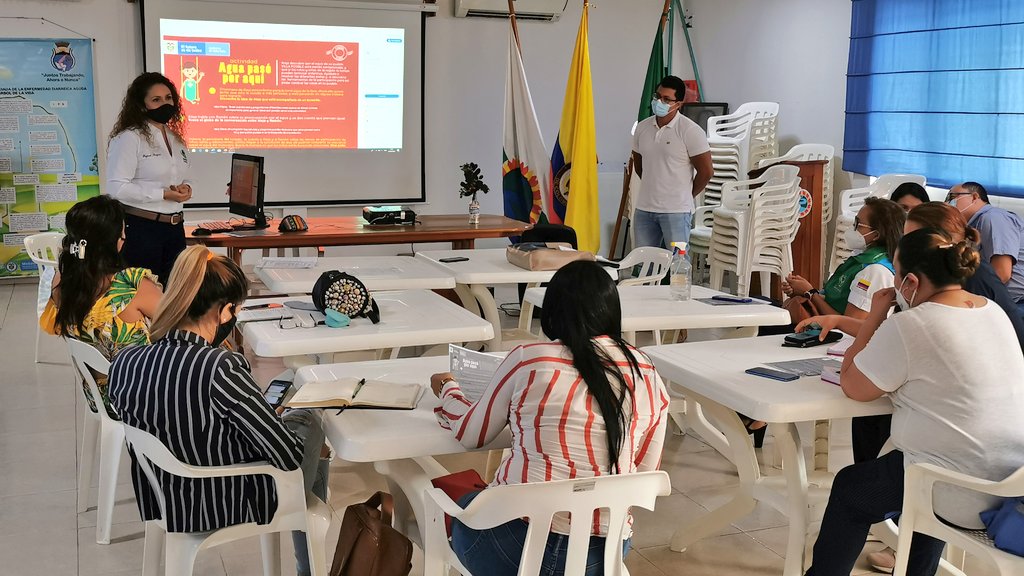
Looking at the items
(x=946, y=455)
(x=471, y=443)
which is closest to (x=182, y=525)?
(x=471, y=443)

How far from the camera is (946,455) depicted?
7.65 ft

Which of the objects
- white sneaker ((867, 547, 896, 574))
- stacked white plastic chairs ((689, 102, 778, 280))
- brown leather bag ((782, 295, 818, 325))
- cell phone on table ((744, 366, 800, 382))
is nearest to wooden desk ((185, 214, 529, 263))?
stacked white plastic chairs ((689, 102, 778, 280))

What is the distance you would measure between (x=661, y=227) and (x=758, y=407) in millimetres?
3748

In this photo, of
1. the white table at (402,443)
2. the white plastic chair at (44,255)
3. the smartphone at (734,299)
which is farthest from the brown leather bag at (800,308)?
the white plastic chair at (44,255)

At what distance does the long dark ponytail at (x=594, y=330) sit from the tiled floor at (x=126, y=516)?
1.22 m

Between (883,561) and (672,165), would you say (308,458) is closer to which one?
(883,561)

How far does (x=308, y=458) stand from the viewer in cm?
237

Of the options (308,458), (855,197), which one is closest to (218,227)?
(308,458)

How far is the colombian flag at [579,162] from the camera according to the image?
24.6ft

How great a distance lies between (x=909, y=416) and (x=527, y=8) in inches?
279

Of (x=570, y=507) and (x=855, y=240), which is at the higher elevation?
(x=855, y=240)

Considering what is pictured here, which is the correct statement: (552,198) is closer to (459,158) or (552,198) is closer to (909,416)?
(459,158)

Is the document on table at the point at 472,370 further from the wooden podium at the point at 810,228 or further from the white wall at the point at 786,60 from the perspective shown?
the white wall at the point at 786,60

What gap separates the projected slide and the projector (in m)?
2.33
